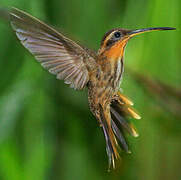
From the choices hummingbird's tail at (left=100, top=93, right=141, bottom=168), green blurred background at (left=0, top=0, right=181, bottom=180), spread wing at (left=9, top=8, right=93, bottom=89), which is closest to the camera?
spread wing at (left=9, top=8, right=93, bottom=89)

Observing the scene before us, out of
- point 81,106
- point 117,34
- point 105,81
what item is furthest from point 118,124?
point 81,106

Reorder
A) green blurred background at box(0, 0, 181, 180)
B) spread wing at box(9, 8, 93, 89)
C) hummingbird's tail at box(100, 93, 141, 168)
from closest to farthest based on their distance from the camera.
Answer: spread wing at box(9, 8, 93, 89), hummingbird's tail at box(100, 93, 141, 168), green blurred background at box(0, 0, 181, 180)

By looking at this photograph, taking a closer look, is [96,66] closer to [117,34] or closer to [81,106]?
[117,34]

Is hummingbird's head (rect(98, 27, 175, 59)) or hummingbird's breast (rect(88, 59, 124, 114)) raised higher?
hummingbird's head (rect(98, 27, 175, 59))

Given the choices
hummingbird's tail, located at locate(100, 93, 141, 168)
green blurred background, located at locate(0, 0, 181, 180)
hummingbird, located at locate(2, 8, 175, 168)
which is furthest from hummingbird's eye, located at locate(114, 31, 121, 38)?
green blurred background, located at locate(0, 0, 181, 180)

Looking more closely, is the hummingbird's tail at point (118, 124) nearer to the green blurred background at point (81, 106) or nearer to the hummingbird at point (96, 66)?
the hummingbird at point (96, 66)

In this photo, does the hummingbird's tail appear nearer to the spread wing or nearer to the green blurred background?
the spread wing
